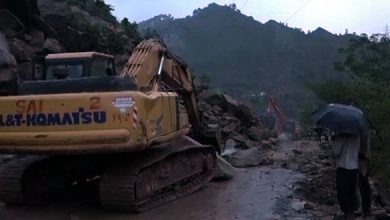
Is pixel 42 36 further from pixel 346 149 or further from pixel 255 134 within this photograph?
pixel 346 149

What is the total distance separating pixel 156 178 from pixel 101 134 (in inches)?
62.9

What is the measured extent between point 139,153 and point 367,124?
3180 millimetres

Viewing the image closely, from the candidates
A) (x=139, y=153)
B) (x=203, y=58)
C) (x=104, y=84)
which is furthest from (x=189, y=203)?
(x=203, y=58)

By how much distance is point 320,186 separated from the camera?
11.1 meters

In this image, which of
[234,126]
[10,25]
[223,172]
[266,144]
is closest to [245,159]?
[223,172]

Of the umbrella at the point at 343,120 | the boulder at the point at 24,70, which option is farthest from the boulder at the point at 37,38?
the umbrella at the point at 343,120

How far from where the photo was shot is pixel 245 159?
45.9 ft

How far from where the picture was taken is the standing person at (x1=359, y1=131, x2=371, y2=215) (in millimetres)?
8353

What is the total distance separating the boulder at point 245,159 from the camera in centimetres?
1384

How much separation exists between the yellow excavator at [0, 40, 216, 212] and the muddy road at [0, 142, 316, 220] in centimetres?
18

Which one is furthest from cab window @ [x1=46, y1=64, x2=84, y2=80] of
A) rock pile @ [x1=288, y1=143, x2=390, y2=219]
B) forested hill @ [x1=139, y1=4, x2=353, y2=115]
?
forested hill @ [x1=139, y1=4, x2=353, y2=115]

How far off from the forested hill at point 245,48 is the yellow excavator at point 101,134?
53.7 m

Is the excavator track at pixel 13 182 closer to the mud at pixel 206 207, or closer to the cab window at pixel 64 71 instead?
the mud at pixel 206 207

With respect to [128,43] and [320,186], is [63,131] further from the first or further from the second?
[128,43]
